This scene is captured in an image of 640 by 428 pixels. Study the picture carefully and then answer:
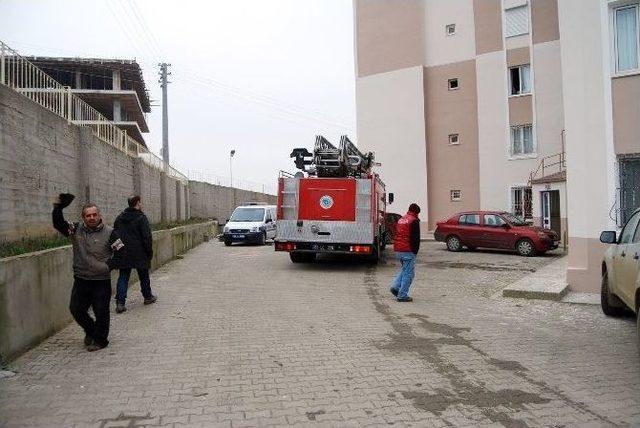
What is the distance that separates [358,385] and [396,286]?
4913mm

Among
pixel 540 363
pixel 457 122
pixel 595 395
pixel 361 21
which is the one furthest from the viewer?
pixel 361 21

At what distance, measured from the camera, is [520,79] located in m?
24.1

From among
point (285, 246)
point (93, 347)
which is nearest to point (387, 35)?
point (285, 246)

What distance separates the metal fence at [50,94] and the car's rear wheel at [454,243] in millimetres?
11449

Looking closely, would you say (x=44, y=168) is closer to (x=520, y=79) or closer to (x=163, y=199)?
(x=163, y=199)

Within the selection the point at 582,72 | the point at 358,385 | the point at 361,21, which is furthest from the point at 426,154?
the point at 358,385

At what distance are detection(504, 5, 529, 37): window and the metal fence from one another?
57.6 ft

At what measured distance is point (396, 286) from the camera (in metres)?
9.72

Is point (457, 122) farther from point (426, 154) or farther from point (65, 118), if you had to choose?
point (65, 118)

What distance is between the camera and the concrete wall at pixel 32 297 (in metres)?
5.59

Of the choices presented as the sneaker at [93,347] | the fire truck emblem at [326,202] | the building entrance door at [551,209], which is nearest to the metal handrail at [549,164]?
the building entrance door at [551,209]

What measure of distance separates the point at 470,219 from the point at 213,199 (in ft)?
74.3

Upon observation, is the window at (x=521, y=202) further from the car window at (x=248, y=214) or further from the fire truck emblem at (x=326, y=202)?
the fire truck emblem at (x=326, y=202)

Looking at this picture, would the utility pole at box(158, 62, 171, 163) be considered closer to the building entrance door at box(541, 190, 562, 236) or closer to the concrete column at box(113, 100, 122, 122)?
the concrete column at box(113, 100, 122, 122)
